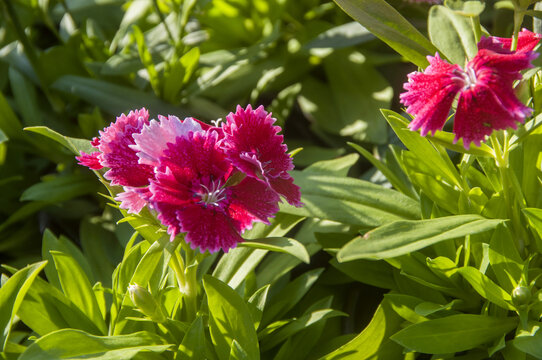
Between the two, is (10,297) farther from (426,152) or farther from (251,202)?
(426,152)

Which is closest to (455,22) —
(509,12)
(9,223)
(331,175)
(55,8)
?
(331,175)

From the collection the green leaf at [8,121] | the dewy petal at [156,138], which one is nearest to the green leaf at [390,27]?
the dewy petal at [156,138]

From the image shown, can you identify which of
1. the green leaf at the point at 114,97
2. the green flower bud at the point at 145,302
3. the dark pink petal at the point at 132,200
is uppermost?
the dark pink petal at the point at 132,200

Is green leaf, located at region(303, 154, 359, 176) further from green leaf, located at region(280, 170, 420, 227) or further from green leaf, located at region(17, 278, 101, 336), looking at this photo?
green leaf, located at region(17, 278, 101, 336)

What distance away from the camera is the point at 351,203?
4.08 feet

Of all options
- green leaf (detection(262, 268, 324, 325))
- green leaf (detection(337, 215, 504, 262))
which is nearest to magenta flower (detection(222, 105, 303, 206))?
green leaf (detection(337, 215, 504, 262))

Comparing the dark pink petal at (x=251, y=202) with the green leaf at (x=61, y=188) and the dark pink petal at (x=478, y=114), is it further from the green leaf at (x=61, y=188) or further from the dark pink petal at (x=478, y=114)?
the green leaf at (x=61, y=188)

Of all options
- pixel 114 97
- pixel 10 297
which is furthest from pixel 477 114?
pixel 114 97

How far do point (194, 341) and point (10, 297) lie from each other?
323mm

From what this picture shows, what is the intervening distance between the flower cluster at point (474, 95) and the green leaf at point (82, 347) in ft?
1.78

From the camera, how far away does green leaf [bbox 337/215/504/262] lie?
87 cm

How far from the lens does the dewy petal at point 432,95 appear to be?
906 mm

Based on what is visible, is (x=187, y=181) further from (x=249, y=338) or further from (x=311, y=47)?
(x=311, y=47)

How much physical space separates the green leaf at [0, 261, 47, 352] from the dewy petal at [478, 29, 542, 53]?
0.80 m
